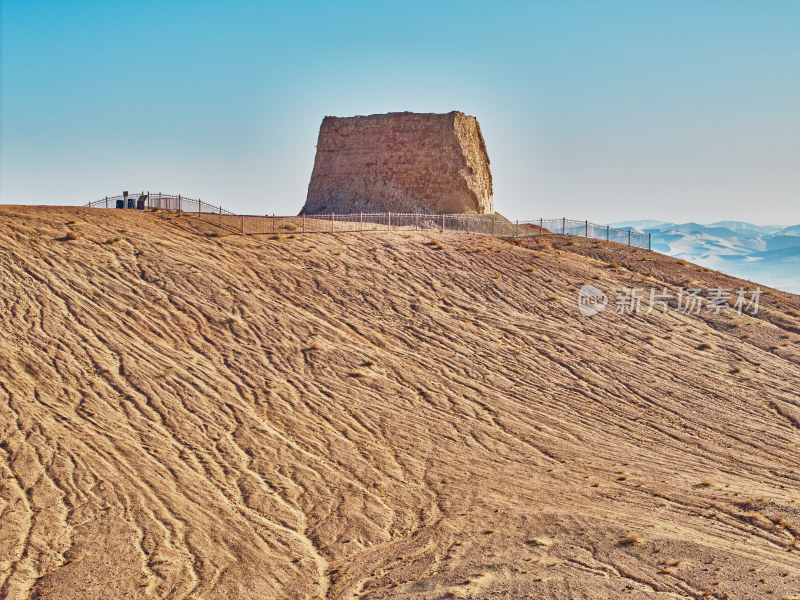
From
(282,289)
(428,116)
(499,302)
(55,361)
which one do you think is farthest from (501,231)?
(55,361)

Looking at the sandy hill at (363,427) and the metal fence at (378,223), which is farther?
the metal fence at (378,223)

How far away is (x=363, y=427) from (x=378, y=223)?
18.7 metres

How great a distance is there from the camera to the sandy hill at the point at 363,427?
1454 centimetres

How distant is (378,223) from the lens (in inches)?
1502

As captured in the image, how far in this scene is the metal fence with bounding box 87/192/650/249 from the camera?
32875mm

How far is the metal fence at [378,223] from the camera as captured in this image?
32.9 m

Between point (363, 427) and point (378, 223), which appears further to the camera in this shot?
point (378, 223)

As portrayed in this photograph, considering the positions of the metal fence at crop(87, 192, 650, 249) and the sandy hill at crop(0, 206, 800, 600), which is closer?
the sandy hill at crop(0, 206, 800, 600)

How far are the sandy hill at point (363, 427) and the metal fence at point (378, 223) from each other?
1.55 m

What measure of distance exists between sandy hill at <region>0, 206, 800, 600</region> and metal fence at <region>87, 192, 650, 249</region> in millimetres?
1546

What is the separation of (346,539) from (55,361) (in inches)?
356

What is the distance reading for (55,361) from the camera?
20.6 m

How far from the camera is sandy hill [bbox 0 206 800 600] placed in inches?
572

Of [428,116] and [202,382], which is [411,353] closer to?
[202,382]
